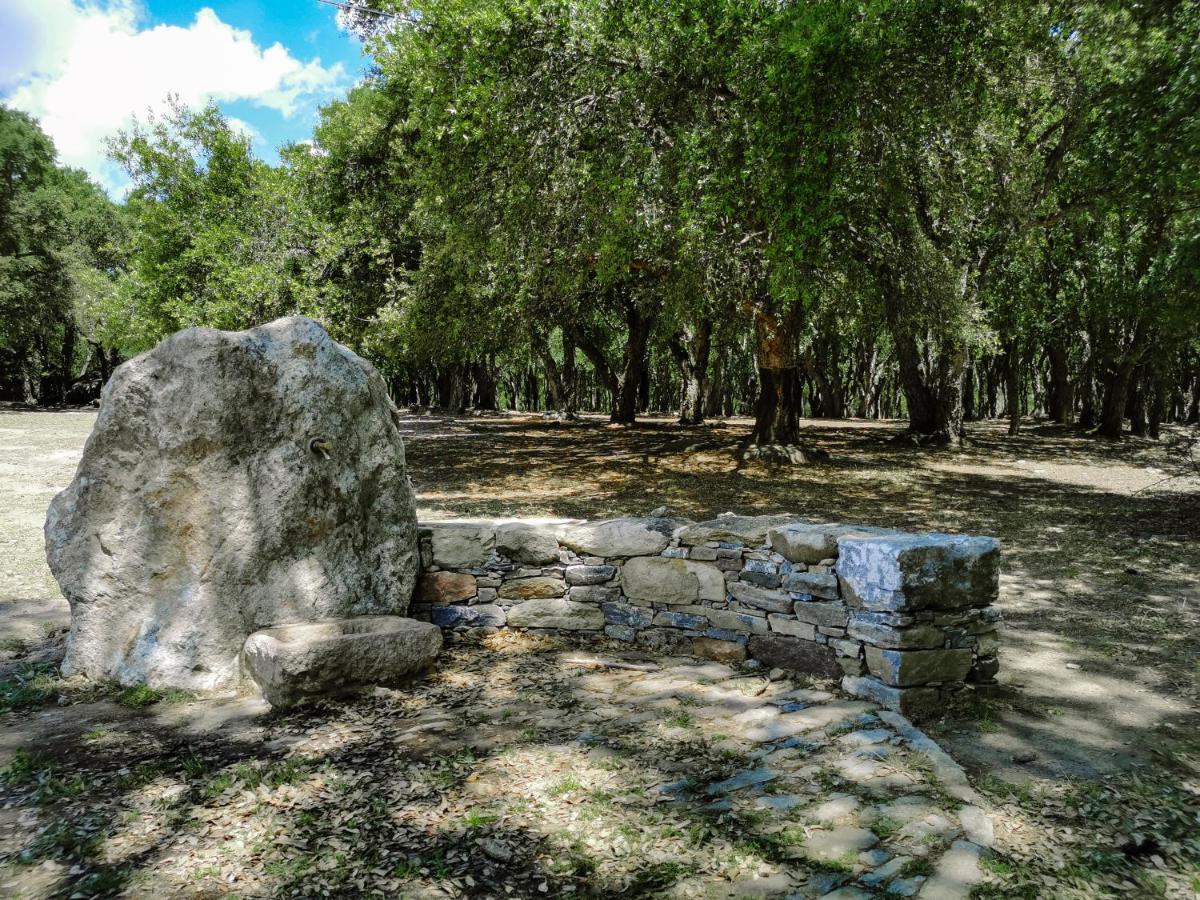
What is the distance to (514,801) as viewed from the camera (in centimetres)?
319

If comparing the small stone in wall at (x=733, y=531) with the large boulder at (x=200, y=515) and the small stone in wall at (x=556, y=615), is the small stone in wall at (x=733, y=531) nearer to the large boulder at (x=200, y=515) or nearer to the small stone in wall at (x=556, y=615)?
the small stone in wall at (x=556, y=615)

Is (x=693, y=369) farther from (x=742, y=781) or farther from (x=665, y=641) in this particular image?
(x=742, y=781)

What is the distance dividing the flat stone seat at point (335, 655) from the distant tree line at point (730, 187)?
6863 mm

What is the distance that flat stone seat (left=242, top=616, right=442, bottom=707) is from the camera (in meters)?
4.07

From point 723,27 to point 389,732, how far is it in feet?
28.7

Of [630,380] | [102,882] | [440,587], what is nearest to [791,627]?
[440,587]

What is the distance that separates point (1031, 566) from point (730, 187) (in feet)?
18.7

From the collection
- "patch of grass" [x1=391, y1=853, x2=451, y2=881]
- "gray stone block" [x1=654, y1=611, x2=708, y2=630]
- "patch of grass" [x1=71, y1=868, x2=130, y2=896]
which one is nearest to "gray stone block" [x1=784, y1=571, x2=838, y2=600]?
"gray stone block" [x1=654, y1=611, x2=708, y2=630]

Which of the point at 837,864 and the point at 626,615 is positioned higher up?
the point at 626,615

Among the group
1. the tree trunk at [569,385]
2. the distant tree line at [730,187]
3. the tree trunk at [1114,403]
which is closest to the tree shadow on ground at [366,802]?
the distant tree line at [730,187]

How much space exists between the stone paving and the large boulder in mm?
485

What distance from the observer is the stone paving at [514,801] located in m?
2.67

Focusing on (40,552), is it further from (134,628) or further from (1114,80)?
(1114,80)

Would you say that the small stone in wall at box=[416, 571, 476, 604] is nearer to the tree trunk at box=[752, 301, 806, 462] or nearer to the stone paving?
the stone paving
